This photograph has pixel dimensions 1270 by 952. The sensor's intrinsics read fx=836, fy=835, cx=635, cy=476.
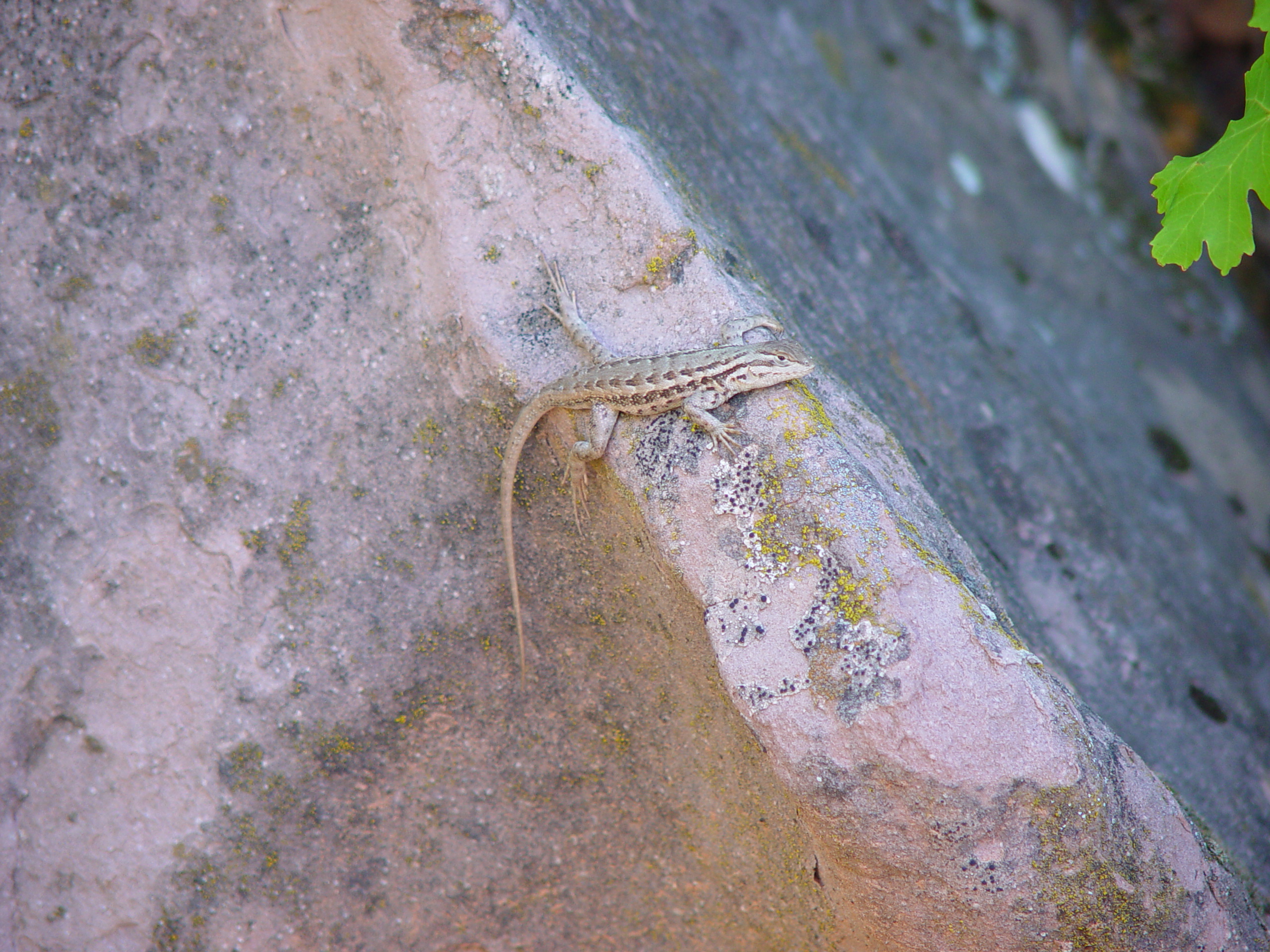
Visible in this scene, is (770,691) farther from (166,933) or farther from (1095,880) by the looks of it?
(166,933)

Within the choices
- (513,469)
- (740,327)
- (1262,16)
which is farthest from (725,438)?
(1262,16)

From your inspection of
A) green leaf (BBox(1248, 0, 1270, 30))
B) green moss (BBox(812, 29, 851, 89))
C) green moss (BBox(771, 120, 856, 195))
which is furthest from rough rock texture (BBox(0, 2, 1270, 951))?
green moss (BBox(812, 29, 851, 89))

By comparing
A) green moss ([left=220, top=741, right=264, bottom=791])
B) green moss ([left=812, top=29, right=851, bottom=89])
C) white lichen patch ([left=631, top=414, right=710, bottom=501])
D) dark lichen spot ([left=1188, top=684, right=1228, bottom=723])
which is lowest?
green moss ([left=220, top=741, right=264, bottom=791])

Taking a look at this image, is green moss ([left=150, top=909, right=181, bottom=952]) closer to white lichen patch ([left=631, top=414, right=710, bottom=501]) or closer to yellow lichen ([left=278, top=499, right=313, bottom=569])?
yellow lichen ([left=278, top=499, right=313, bottom=569])

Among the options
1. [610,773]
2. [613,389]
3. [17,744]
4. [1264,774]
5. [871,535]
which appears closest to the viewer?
[871,535]

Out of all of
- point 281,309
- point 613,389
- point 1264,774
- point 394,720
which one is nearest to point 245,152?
point 281,309

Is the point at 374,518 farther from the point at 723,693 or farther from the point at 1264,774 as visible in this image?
the point at 1264,774

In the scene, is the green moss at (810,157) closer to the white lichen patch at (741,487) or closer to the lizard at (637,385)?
the lizard at (637,385)
